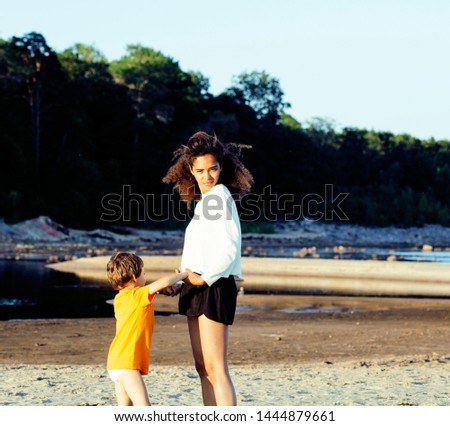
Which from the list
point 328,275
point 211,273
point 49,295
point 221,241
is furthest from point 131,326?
point 328,275

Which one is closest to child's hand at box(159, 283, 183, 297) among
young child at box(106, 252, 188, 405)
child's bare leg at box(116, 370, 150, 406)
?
young child at box(106, 252, 188, 405)

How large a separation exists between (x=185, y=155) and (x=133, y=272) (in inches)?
26.7

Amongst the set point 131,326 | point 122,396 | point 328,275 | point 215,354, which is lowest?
point 328,275

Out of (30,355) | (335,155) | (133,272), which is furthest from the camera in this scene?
(335,155)

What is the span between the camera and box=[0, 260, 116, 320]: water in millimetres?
13781

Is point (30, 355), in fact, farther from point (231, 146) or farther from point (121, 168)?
point (121, 168)

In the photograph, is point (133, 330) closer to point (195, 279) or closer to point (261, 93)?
point (195, 279)

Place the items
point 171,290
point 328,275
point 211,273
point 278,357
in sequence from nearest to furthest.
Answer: point 211,273
point 171,290
point 278,357
point 328,275

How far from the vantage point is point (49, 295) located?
54.7 feet

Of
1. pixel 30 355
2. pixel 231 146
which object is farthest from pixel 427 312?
pixel 231 146

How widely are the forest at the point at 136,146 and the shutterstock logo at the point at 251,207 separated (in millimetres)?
87

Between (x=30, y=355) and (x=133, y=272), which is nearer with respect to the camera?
(x=133, y=272)

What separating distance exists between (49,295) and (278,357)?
28.6 ft

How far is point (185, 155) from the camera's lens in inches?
178
